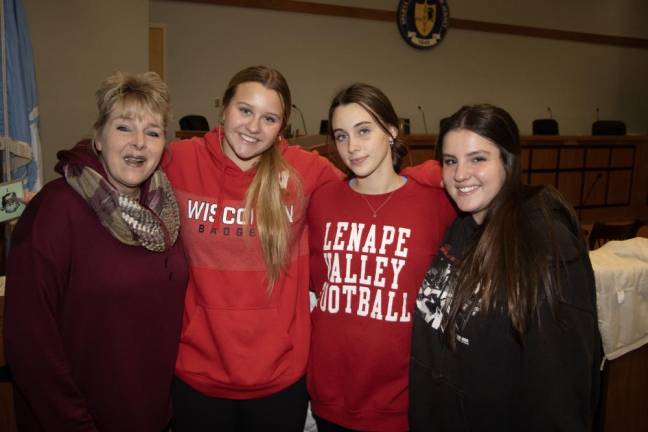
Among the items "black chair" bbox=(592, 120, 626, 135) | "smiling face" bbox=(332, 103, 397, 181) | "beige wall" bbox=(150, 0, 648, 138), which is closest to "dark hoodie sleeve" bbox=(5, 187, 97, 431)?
"smiling face" bbox=(332, 103, 397, 181)

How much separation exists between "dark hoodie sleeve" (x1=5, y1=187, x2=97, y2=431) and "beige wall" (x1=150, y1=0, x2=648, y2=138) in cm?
714

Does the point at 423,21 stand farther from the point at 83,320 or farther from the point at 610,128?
the point at 83,320

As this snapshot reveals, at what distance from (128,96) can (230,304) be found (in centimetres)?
69

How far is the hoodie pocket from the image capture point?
1593 mm

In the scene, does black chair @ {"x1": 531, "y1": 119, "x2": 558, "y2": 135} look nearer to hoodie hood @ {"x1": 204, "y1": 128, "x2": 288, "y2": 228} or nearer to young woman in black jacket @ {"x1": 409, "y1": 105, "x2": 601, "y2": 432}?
young woman in black jacket @ {"x1": 409, "y1": 105, "x2": 601, "y2": 432}

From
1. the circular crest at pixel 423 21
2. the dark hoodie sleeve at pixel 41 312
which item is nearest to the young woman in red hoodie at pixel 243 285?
the dark hoodie sleeve at pixel 41 312

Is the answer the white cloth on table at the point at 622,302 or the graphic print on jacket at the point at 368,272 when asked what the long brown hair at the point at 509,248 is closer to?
the graphic print on jacket at the point at 368,272

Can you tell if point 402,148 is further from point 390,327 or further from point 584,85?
point 584,85

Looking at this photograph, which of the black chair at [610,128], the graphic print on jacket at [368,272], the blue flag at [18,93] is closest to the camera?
the graphic print on jacket at [368,272]

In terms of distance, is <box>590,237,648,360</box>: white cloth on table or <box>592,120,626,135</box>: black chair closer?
<box>590,237,648,360</box>: white cloth on table

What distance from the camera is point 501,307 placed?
136 cm

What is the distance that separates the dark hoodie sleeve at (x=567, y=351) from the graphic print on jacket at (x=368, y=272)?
42 centimetres

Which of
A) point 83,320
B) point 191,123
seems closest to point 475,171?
point 83,320

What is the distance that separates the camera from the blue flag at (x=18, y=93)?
2553 mm
